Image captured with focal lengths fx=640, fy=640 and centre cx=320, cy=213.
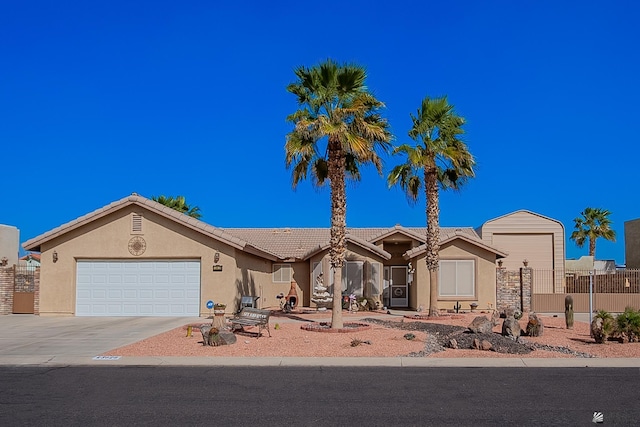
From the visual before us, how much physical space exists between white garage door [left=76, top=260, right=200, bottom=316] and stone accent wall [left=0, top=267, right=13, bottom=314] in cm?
358

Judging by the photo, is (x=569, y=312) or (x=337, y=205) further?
(x=569, y=312)

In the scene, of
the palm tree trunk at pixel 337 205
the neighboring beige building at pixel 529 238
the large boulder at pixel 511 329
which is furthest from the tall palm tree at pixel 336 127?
the neighboring beige building at pixel 529 238

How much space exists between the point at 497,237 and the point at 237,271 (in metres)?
17.9

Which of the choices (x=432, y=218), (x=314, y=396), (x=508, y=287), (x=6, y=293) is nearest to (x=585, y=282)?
(x=508, y=287)

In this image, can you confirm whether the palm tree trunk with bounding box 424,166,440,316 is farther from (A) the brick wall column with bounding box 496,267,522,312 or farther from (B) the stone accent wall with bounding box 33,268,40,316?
(B) the stone accent wall with bounding box 33,268,40,316

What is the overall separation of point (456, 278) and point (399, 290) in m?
3.98

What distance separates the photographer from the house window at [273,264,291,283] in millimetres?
33844

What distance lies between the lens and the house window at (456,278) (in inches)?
1177

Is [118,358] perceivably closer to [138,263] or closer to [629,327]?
[138,263]

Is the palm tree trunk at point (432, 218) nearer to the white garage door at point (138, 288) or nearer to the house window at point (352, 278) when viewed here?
the house window at point (352, 278)

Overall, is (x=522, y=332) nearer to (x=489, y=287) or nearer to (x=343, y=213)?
(x=343, y=213)

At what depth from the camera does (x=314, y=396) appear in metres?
10.1

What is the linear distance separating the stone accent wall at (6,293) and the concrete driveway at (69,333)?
0.88m

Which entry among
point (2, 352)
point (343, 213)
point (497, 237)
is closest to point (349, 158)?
point (343, 213)
